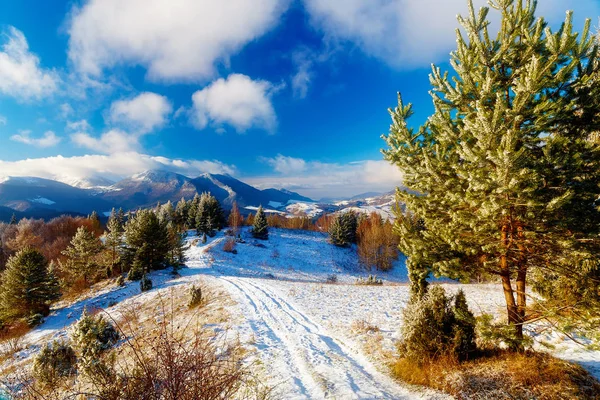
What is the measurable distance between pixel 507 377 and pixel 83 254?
4086cm

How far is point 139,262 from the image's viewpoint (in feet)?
102

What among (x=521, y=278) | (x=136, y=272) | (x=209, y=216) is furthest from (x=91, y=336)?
(x=209, y=216)

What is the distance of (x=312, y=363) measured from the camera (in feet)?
26.4

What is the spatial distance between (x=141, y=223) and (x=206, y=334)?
25.6 metres

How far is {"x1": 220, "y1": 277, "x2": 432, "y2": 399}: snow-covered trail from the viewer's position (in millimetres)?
6438

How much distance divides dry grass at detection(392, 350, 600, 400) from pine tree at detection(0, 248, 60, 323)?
1239 inches

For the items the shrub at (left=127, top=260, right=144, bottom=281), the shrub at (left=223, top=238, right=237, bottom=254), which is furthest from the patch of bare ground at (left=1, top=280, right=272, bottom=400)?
the shrub at (left=223, top=238, right=237, bottom=254)

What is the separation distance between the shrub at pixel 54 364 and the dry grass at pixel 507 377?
11.9m

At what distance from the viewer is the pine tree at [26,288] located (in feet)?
75.5

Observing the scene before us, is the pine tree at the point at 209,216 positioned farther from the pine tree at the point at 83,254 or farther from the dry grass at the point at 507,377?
the dry grass at the point at 507,377

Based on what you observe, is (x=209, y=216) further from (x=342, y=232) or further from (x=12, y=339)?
(x=12, y=339)

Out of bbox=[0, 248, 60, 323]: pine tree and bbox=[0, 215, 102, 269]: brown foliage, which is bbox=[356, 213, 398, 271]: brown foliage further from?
bbox=[0, 215, 102, 269]: brown foliage

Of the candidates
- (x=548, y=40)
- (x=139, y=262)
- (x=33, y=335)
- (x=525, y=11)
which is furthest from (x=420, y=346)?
(x=139, y=262)

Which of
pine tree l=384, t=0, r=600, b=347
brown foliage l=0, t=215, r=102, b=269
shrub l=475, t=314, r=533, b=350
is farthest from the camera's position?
brown foliage l=0, t=215, r=102, b=269
